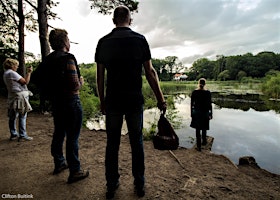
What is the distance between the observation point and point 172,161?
3586 mm

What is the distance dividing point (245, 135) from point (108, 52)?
884 cm

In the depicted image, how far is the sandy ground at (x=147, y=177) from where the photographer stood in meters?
2.38

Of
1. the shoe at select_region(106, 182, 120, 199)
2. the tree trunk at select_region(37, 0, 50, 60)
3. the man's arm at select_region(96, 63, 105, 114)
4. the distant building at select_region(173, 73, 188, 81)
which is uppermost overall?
the distant building at select_region(173, 73, 188, 81)

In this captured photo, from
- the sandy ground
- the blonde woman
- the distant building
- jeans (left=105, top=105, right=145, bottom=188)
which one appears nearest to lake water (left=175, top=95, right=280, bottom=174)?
the sandy ground

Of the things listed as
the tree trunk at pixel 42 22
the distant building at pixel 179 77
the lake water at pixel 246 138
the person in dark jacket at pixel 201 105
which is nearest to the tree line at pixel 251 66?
the distant building at pixel 179 77

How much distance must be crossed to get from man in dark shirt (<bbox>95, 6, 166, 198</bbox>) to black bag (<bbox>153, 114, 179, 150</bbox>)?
0.24 metres

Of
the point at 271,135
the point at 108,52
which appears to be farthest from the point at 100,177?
the point at 271,135

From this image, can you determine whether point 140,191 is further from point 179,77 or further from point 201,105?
point 179,77

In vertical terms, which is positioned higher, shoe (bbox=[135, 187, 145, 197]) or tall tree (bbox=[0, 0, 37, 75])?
tall tree (bbox=[0, 0, 37, 75])

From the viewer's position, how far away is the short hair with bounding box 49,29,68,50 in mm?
2297

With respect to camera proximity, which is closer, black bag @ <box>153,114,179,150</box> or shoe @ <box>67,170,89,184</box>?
black bag @ <box>153,114,179,150</box>

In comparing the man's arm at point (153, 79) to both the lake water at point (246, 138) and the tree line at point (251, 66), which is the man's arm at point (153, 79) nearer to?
the lake water at point (246, 138)

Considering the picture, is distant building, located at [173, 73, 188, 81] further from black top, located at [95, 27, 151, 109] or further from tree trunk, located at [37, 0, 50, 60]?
black top, located at [95, 27, 151, 109]

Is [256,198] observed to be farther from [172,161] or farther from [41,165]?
[41,165]
